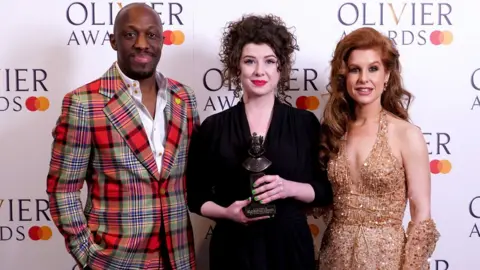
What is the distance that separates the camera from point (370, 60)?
1503 millimetres

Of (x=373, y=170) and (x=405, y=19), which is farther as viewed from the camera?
(x=405, y=19)

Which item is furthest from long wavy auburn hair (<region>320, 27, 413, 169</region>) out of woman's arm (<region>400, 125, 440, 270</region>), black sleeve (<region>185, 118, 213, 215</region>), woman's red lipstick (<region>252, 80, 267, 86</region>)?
black sleeve (<region>185, 118, 213, 215</region>)

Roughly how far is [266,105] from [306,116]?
13cm

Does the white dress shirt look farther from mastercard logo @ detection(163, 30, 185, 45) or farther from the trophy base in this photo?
mastercard logo @ detection(163, 30, 185, 45)

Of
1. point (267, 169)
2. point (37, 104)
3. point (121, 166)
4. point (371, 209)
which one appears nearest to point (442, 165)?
point (371, 209)

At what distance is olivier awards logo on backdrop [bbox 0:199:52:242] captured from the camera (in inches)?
77.9

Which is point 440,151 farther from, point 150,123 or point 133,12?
point 133,12

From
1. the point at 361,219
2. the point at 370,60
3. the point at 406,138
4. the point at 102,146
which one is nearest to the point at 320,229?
the point at 361,219

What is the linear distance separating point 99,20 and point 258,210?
103 centimetres

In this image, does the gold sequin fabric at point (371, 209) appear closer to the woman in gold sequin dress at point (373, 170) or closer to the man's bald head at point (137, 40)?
the woman in gold sequin dress at point (373, 170)

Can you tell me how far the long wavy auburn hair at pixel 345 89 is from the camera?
1.52 meters

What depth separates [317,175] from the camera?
62.1 inches

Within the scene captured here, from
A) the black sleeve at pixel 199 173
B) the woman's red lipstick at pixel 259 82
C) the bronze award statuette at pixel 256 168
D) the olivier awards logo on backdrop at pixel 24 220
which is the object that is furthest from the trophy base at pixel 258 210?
the olivier awards logo on backdrop at pixel 24 220

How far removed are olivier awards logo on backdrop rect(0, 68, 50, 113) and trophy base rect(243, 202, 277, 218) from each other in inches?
39.8
